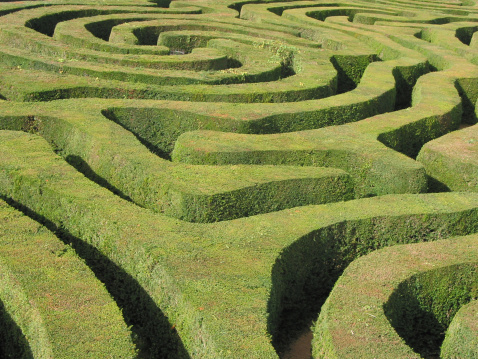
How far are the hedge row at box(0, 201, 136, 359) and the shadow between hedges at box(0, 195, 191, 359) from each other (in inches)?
40.5

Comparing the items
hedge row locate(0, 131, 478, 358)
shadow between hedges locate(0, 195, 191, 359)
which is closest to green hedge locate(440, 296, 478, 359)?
hedge row locate(0, 131, 478, 358)

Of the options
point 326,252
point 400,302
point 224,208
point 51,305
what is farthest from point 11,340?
point 400,302

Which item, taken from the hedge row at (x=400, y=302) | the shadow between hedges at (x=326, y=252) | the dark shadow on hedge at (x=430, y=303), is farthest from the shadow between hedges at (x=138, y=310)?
the dark shadow on hedge at (x=430, y=303)

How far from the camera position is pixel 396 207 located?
A: 1223 centimetres

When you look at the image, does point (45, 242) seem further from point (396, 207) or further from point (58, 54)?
point (58, 54)

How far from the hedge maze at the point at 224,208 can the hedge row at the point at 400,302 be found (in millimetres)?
36

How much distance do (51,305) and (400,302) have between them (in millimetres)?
5470

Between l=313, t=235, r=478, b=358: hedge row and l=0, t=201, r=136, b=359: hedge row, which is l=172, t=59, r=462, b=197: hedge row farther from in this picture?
l=0, t=201, r=136, b=359: hedge row

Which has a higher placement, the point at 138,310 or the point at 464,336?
the point at 464,336

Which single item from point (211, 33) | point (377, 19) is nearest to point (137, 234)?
point (211, 33)

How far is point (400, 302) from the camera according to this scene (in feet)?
32.6

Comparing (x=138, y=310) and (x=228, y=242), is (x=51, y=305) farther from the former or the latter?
(x=228, y=242)

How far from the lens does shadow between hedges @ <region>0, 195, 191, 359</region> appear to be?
939cm

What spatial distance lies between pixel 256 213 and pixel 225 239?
2.00m
